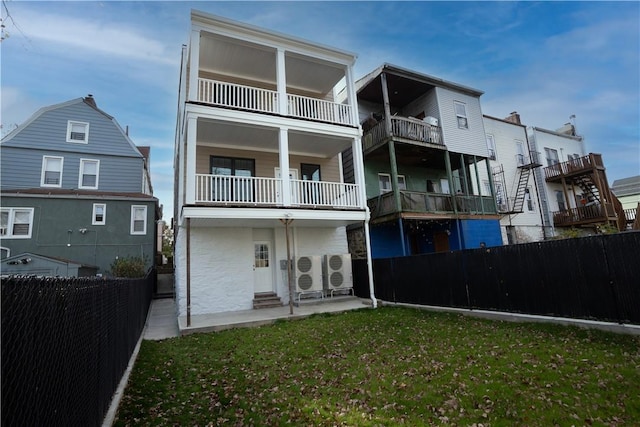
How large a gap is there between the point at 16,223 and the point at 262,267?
1350 centimetres

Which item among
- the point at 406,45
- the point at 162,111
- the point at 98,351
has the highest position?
the point at 406,45

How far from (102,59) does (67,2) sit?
9.25 ft

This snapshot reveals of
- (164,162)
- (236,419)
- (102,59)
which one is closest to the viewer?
(236,419)


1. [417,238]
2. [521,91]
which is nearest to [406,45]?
[417,238]

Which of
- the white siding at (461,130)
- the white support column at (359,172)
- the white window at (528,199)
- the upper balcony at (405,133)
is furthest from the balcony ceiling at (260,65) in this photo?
the white window at (528,199)

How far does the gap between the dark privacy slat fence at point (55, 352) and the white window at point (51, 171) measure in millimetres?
18191

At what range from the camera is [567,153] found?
24.0 meters

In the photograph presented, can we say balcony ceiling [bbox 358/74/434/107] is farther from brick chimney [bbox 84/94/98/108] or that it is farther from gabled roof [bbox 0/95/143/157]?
brick chimney [bbox 84/94/98/108]

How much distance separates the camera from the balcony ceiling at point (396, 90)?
1568cm

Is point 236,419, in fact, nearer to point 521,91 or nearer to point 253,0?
point 253,0

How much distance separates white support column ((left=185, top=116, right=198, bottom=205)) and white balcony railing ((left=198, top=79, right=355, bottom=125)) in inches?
41.2

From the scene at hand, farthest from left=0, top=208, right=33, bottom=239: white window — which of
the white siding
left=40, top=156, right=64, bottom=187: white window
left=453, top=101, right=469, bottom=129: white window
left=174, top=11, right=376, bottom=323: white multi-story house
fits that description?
left=453, top=101, right=469, bottom=129: white window

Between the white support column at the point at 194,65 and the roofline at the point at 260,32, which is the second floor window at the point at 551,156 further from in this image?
the white support column at the point at 194,65

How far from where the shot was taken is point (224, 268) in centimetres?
1127
